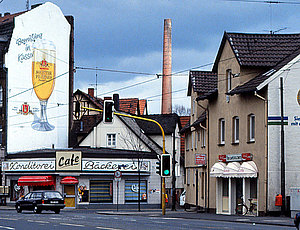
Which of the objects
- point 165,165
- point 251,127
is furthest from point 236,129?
point 165,165

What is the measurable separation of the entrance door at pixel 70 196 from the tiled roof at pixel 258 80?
25.9 meters

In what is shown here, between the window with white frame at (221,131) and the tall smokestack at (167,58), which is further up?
the tall smokestack at (167,58)

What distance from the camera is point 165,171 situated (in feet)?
121

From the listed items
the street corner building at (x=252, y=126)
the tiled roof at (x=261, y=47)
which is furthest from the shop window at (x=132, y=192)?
the tiled roof at (x=261, y=47)

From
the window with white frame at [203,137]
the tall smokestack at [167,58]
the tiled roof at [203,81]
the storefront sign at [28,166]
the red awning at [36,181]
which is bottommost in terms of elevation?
the red awning at [36,181]

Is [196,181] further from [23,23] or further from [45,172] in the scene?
[23,23]

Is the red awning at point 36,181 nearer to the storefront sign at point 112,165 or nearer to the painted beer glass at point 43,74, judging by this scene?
the storefront sign at point 112,165

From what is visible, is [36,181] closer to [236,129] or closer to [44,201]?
[44,201]

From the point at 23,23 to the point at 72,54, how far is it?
7.68 metres

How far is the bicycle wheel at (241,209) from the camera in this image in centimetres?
3908

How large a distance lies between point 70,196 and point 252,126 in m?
26.7

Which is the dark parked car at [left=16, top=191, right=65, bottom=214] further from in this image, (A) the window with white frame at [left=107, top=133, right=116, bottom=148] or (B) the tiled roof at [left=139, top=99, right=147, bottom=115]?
(B) the tiled roof at [left=139, top=99, right=147, bottom=115]

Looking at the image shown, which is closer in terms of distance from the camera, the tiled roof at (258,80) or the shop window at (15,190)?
the tiled roof at (258,80)

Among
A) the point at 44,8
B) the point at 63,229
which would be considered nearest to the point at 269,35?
the point at 63,229
